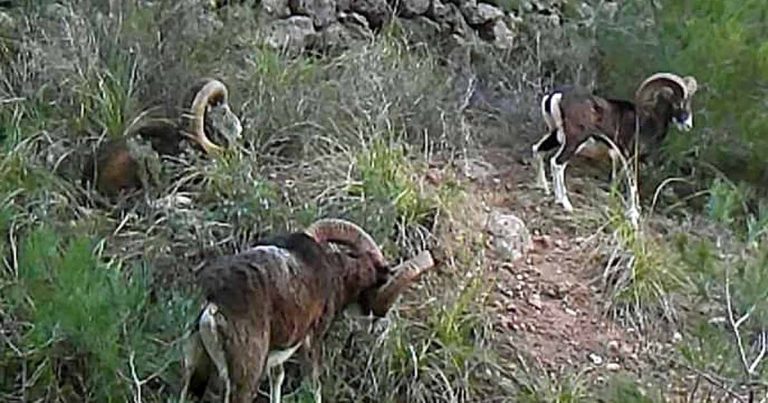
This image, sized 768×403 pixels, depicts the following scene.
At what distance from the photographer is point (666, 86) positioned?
7.66m

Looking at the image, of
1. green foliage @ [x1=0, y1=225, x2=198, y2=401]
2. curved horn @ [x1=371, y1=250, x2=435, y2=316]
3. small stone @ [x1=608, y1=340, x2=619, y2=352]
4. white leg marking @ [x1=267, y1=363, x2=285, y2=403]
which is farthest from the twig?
small stone @ [x1=608, y1=340, x2=619, y2=352]

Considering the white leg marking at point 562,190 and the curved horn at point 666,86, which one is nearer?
the white leg marking at point 562,190

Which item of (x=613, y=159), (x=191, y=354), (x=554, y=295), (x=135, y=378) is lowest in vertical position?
(x=554, y=295)

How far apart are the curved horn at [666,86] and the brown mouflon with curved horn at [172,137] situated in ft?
7.91

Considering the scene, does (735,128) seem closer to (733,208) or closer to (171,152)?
(733,208)

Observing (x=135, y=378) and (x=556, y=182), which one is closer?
(x=135, y=378)

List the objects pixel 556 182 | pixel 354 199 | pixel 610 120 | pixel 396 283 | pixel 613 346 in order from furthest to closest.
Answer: pixel 610 120, pixel 556 182, pixel 354 199, pixel 613 346, pixel 396 283

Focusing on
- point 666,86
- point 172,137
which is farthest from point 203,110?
point 666,86

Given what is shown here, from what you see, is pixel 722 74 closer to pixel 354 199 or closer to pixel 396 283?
pixel 354 199

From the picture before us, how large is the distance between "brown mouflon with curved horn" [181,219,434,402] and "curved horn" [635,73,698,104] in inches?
100

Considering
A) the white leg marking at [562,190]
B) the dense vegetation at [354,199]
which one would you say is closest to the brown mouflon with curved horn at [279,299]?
the dense vegetation at [354,199]

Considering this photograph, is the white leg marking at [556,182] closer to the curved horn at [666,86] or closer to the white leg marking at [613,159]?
the white leg marking at [613,159]

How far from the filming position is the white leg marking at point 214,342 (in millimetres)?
4965

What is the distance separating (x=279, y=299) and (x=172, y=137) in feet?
Answer: 6.75
